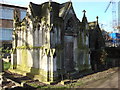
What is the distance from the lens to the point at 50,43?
13859mm

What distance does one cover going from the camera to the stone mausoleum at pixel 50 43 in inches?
551

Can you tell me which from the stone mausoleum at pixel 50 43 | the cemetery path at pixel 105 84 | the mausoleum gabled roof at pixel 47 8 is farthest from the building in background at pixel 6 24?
the cemetery path at pixel 105 84

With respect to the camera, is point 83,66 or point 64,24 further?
point 83,66

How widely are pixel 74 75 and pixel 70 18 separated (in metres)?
6.53

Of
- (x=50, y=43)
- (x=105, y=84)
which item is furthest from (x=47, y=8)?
(x=105, y=84)

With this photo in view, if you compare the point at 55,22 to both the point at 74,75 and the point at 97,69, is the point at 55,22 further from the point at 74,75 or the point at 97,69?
the point at 97,69

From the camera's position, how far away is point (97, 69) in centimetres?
1945

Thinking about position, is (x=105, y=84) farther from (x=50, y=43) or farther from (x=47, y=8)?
(x=47, y=8)

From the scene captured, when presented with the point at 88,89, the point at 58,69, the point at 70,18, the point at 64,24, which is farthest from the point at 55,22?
the point at 88,89

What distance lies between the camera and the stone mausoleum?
1399 centimetres

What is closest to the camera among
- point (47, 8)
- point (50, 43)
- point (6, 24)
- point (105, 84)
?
point (105, 84)

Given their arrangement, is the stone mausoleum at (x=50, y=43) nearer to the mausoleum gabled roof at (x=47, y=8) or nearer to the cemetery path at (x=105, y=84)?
the mausoleum gabled roof at (x=47, y=8)

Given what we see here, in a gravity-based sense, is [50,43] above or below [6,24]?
below

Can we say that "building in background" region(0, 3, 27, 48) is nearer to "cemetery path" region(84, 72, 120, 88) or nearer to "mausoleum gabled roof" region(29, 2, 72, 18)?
"mausoleum gabled roof" region(29, 2, 72, 18)
